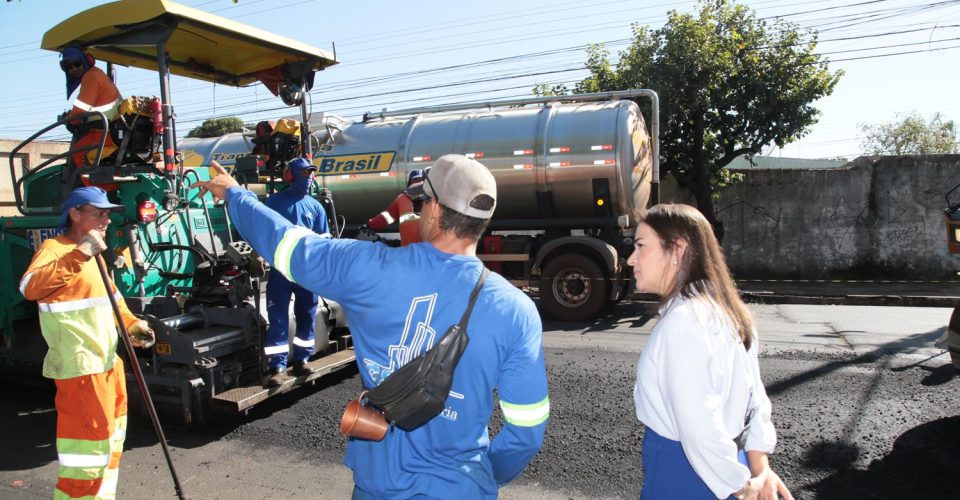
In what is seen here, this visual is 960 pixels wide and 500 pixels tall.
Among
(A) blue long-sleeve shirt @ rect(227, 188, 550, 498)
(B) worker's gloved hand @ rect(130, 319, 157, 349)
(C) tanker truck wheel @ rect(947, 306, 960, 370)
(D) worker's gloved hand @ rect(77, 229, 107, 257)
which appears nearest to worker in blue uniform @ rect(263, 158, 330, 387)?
(B) worker's gloved hand @ rect(130, 319, 157, 349)

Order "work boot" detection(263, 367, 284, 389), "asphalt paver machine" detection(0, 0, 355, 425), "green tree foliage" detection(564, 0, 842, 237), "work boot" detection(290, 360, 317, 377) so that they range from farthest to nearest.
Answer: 1. "green tree foliage" detection(564, 0, 842, 237)
2. "work boot" detection(290, 360, 317, 377)
3. "work boot" detection(263, 367, 284, 389)
4. "asphalt paver machine" detection(0, 0, 355, 425)

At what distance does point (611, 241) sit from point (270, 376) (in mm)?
6411

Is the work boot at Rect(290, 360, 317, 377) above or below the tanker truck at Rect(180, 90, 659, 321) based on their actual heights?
below

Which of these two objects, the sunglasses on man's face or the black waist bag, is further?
the sunglasses on man's face

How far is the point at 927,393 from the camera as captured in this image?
18.4 ft

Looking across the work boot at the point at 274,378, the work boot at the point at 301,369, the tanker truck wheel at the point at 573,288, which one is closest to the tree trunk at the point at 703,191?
the tanker truck wheel at the point at 573,288

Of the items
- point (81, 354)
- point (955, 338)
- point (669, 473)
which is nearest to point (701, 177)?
point (955, 338)

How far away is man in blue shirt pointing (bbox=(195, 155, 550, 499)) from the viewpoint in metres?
1.93

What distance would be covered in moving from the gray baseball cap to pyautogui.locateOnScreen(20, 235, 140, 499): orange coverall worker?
2.43m

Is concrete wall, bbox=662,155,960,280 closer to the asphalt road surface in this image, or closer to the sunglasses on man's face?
the asphalt road surface

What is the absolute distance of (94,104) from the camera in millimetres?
5004

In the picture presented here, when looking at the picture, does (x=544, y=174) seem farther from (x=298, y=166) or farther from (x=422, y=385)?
(x=422, y=385)

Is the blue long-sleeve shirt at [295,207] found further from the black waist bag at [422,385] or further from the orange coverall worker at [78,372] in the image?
the black waist bag at [422,385]

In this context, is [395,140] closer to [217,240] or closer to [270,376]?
[217,240]
